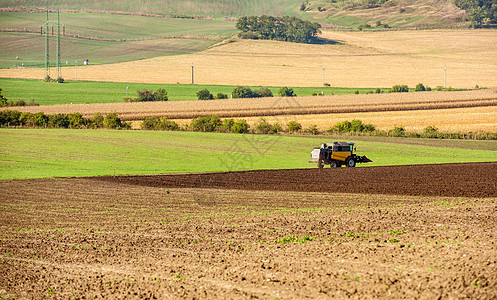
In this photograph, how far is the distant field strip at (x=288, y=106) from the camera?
92.7 meters

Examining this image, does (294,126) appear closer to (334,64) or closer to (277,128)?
(277,128)

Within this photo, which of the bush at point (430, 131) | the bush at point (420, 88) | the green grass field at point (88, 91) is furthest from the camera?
the bush at point (420, 88)

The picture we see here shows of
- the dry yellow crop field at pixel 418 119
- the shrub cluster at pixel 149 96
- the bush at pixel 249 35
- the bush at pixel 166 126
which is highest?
the bush at pixel 249 35

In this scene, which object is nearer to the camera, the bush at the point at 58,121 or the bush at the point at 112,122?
the bush at the point at 112,122

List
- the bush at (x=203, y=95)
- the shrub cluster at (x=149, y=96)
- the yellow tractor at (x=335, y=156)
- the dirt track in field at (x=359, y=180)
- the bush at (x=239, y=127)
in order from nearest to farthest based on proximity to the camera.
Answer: the dirt track in field at (x=359, y=180) < the yellow tractor at (x=335, y=156) < the bush at (x=239, y=127) < the shrub cluster at (x=149, y=96) < the bush at (x=203, y=95)

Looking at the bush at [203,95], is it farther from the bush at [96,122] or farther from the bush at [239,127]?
the bush at [239,127]

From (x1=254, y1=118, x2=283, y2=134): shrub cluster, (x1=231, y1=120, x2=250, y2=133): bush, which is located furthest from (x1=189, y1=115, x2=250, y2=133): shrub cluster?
(x1=254, y1=118, x2=283, y2=134): shrub cluster

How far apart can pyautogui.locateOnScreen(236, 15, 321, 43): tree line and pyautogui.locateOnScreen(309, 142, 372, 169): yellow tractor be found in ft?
472

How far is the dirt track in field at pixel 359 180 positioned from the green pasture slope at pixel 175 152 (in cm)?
408

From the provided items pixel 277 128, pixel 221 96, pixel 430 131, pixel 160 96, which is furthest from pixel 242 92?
pixel 430 131

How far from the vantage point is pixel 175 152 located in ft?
182

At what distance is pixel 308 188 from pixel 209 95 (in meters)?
78.2

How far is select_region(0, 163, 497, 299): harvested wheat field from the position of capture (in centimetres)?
1457

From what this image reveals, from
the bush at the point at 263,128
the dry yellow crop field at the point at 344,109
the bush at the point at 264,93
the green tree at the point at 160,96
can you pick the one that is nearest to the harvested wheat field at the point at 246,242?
the bush at the point at 263,128
